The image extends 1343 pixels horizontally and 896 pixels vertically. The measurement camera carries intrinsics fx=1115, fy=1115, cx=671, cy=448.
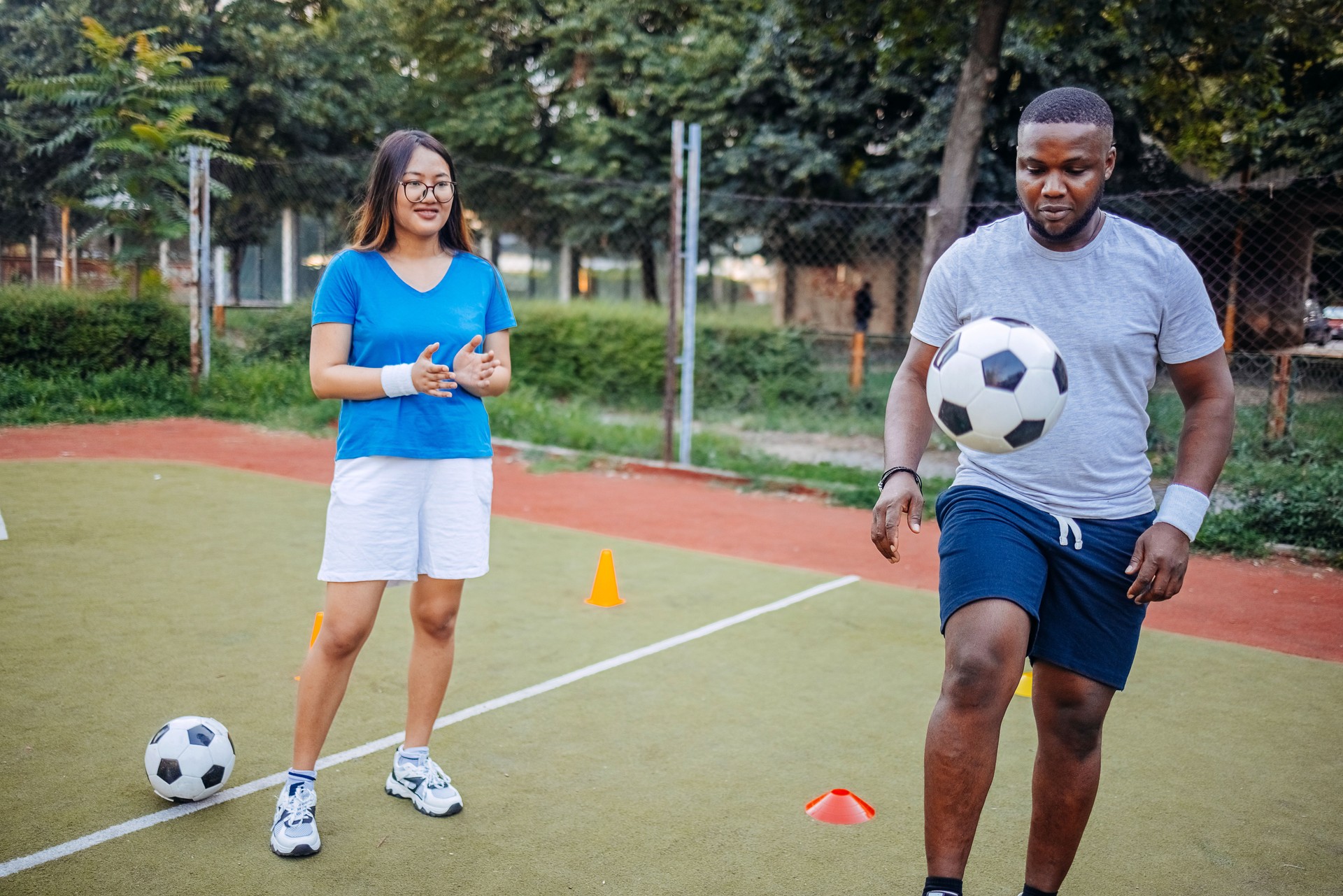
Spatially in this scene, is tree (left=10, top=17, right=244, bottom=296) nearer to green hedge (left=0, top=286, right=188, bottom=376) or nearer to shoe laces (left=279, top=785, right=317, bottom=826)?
green hedge (left=0, top=286, right=188, bottom=376)

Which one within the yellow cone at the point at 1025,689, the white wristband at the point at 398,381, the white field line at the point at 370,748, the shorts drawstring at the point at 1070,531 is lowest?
the yellow cone at the point at 1025,689

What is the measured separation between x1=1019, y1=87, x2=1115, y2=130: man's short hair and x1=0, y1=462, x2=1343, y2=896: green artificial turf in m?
2.02

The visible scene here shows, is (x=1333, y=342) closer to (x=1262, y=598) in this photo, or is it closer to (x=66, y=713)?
(x=1262, y=598)

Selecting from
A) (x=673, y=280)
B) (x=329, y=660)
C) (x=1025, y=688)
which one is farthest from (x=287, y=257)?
(x=329, y=660)

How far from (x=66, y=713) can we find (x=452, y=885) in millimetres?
1983

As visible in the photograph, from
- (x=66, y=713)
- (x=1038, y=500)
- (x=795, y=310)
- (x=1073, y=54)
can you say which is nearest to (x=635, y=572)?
(x=66, y=713)

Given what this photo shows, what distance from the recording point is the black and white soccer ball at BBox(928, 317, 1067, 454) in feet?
8.13

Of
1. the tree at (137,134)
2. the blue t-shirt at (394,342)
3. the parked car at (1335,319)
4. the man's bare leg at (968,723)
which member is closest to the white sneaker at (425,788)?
the blue t-shirt at (394,342)

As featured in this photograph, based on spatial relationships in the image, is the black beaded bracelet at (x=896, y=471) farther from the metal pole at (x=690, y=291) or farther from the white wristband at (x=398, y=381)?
the metal pole at (x=690, y=291)

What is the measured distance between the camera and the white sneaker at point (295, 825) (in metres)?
3.07

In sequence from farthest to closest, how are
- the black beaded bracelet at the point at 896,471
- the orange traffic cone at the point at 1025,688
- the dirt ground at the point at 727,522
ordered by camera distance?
the dirt ground at the point at 727,522 < the orange traffic cone at the point at 1025,688 < the black beaded bracelet at the point at 896,471

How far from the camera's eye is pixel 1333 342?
15.0 m

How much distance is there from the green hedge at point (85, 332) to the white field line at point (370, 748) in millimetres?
10299

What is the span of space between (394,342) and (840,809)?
6.44 ft
